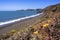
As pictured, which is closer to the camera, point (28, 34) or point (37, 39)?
point (37, 39)

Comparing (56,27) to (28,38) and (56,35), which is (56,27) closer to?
(56,35)

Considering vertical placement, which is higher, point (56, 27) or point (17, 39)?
point (56, 27)

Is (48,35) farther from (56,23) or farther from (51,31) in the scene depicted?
(56,23)

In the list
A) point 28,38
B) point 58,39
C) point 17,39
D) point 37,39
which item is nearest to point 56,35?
point 58,39

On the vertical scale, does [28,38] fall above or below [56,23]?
below

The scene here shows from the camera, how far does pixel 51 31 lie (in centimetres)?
867

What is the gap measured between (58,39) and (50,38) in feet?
1.11

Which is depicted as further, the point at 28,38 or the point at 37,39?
the point at 28,38

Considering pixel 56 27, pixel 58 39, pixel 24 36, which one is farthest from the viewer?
pixel 24 36

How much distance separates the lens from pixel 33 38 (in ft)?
28.6

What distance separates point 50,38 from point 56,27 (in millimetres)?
697

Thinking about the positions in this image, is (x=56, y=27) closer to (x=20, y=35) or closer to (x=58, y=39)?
(x=58, y=39)

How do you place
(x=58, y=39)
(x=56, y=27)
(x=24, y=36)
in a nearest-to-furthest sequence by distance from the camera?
(x=58, y=39), (x=56, y=27), (x=24, y=36)

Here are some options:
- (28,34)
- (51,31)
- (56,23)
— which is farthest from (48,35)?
(28,34)
